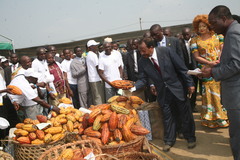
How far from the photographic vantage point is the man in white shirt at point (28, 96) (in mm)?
3734

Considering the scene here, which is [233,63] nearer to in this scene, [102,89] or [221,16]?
[221,16]

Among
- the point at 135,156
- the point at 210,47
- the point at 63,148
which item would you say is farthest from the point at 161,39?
the point at 63,148

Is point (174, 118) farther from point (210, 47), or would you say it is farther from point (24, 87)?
point (24, 87)

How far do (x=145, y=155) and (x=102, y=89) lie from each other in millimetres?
4015

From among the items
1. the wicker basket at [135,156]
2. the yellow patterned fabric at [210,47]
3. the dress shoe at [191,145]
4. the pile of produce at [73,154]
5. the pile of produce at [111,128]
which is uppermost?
the yellow patterned fabric at [210,47]

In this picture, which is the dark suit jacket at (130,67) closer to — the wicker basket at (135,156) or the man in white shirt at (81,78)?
the man in white shirt at (81,78)

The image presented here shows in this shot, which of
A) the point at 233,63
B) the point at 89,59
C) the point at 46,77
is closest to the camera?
the point at 233,63

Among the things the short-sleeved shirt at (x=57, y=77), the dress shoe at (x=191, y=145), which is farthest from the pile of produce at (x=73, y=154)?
the short-sleeved shirt at (x=57, y=77)

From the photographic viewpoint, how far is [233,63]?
93.5 inches

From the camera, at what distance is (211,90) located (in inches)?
180

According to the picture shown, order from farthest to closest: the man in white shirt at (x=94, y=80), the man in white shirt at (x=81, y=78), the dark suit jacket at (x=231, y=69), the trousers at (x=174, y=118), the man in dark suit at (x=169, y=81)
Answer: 1. the man in white shirt at (x=81, y=78)
2. the man in white shirt at (x=94, y=80)
3. the trousers at (x=174, y=118)
4. the man in dark suit at (x=169, y=81)
5. the dark suit jacket at (x=231, y=69)

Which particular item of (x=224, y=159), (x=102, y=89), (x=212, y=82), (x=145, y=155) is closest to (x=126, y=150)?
(x=145, y=155)

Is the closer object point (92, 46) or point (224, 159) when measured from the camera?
point (224, 159)

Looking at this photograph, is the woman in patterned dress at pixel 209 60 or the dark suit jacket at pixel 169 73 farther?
the woman in patterned dress at pixel 209 60
